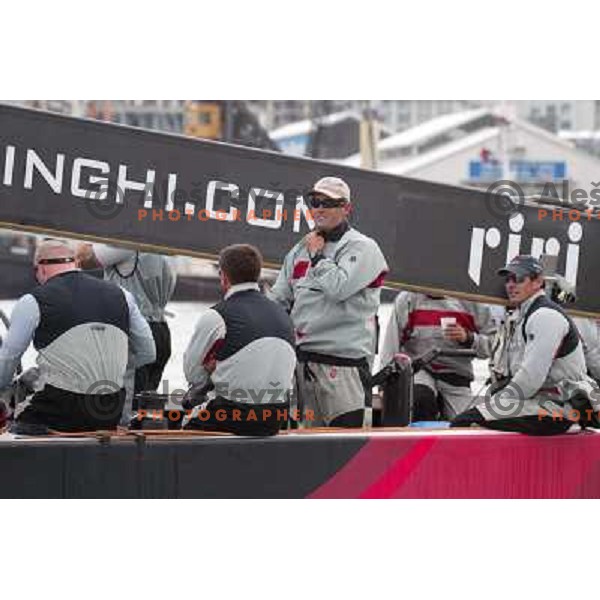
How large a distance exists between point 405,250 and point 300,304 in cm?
69

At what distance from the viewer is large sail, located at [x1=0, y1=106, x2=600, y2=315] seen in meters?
6.71

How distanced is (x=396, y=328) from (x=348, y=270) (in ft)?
4.66

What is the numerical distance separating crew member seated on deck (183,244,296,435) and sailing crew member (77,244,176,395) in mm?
1409

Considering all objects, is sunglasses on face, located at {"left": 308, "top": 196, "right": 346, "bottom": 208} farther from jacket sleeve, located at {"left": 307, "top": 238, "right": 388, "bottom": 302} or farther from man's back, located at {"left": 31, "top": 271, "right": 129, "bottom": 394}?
man's back, located at {"left": 31, "top": 271, "right": 129, "bottom": 394}

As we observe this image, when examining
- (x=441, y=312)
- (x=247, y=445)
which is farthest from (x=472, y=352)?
(x=247, y=445)

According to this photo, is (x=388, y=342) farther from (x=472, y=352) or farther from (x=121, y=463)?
(x=121, y=463)

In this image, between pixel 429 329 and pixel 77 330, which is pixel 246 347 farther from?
pixel 429 329

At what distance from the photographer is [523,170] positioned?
53.9 m

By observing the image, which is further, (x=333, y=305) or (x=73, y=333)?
(x=333, y=305)

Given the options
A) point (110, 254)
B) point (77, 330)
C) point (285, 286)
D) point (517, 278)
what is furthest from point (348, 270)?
point (110, 254)

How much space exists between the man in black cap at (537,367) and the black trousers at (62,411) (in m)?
1.79

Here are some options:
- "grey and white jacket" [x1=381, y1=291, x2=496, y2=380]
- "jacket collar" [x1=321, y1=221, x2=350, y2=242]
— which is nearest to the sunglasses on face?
"jacket collar" [x1=321, y1=221, x2=350, y2=242]

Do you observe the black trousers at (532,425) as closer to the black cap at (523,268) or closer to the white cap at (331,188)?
the black cap at (523,268)

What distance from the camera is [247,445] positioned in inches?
252
